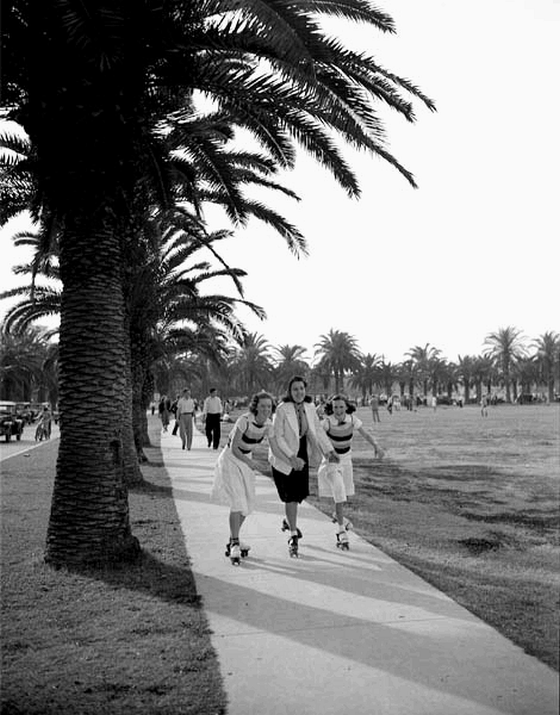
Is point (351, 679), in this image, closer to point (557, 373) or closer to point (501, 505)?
point (501, 505)

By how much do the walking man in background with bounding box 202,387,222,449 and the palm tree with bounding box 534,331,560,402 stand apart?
87838 mm

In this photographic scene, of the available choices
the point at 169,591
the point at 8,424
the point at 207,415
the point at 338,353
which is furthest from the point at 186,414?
the point at 338,353

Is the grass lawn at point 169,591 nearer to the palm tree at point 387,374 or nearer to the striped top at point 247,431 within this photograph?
the striped top at point 247,431

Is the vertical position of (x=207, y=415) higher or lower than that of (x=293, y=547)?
higher

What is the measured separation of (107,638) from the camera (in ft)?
15.6

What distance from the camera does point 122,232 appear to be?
7523mm

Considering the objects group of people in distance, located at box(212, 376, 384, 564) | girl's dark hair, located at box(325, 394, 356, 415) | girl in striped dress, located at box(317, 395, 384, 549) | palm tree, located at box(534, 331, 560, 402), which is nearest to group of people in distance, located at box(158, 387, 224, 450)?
girl's dark hair, located at box(325, 394, 356, 415)

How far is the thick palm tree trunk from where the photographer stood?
6.94m

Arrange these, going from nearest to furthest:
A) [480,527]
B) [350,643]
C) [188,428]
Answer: [350,643] < [480,527] < [188,428]

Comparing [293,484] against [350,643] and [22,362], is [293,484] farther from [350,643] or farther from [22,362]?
[22,362]

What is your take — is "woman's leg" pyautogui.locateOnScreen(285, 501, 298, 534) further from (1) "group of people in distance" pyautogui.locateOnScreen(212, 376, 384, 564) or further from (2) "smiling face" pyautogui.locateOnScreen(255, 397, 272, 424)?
(2) "smiling face" pyautogui.locateOnScreen(255, 397, 272, 424)

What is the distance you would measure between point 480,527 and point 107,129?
20.2 ft

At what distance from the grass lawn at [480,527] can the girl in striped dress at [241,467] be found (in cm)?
152

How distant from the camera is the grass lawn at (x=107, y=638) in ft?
12.5
